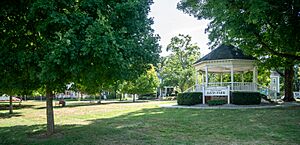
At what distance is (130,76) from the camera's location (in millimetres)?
8500

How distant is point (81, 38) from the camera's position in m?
7.11

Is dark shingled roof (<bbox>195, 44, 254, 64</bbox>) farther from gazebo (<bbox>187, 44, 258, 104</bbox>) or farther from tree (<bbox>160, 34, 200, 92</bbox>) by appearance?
tree (<bbox>160, 34, 200, 92</bbox>)

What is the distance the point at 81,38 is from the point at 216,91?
645 inches

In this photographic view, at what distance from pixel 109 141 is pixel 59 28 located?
3.74 m

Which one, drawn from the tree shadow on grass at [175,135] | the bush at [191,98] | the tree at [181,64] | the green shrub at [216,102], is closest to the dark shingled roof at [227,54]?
the bush at [191,98]

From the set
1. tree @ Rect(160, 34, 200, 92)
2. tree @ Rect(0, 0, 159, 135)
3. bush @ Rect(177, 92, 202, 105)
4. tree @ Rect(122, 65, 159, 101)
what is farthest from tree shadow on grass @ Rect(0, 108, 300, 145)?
tree @ Rect(160, 34, 200, 92)

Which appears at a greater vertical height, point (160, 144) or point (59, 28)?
point (59, 28)

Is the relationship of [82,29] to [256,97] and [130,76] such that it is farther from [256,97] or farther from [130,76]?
[256,97]

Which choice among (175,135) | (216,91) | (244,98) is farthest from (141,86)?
(175,135)

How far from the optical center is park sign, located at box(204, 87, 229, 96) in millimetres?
21325

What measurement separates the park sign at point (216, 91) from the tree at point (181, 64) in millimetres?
25055

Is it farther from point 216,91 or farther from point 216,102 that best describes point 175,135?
point 216,91

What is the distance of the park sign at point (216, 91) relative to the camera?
70.0 ft

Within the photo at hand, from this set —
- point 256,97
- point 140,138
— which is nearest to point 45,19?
point 140,138
